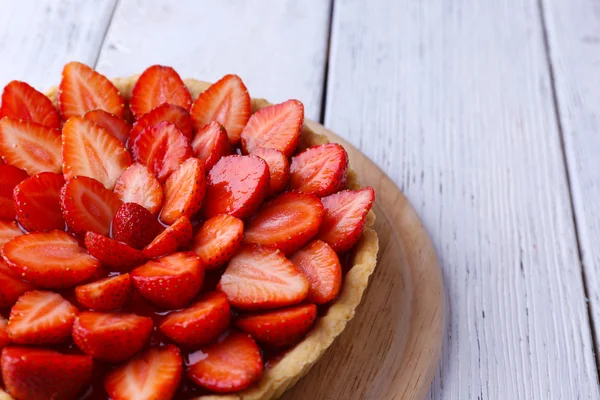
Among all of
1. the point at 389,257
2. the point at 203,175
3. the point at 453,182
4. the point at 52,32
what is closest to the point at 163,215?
the point at 203,175

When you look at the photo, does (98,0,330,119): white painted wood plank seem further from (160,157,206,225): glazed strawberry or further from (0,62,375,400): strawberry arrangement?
(160,157,206,225): glazed strawberry

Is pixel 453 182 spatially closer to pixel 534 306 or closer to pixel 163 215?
pixel 534 306

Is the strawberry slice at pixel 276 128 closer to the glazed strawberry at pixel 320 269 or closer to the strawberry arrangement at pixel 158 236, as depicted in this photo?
the strawberry arrangement at pixel 158 236

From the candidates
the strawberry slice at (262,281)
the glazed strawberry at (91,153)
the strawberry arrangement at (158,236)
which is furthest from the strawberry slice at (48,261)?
the strawberry slice at (262,281)

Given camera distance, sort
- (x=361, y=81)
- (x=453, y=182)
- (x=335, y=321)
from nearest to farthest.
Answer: (x=335, y=321) → (x=453, y=182) → (x=361, y=81)

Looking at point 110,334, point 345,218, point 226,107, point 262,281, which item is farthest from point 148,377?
point 226,107

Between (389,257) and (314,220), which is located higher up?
(314,220)

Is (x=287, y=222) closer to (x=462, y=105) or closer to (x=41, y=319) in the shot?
(x=41, y=319)
